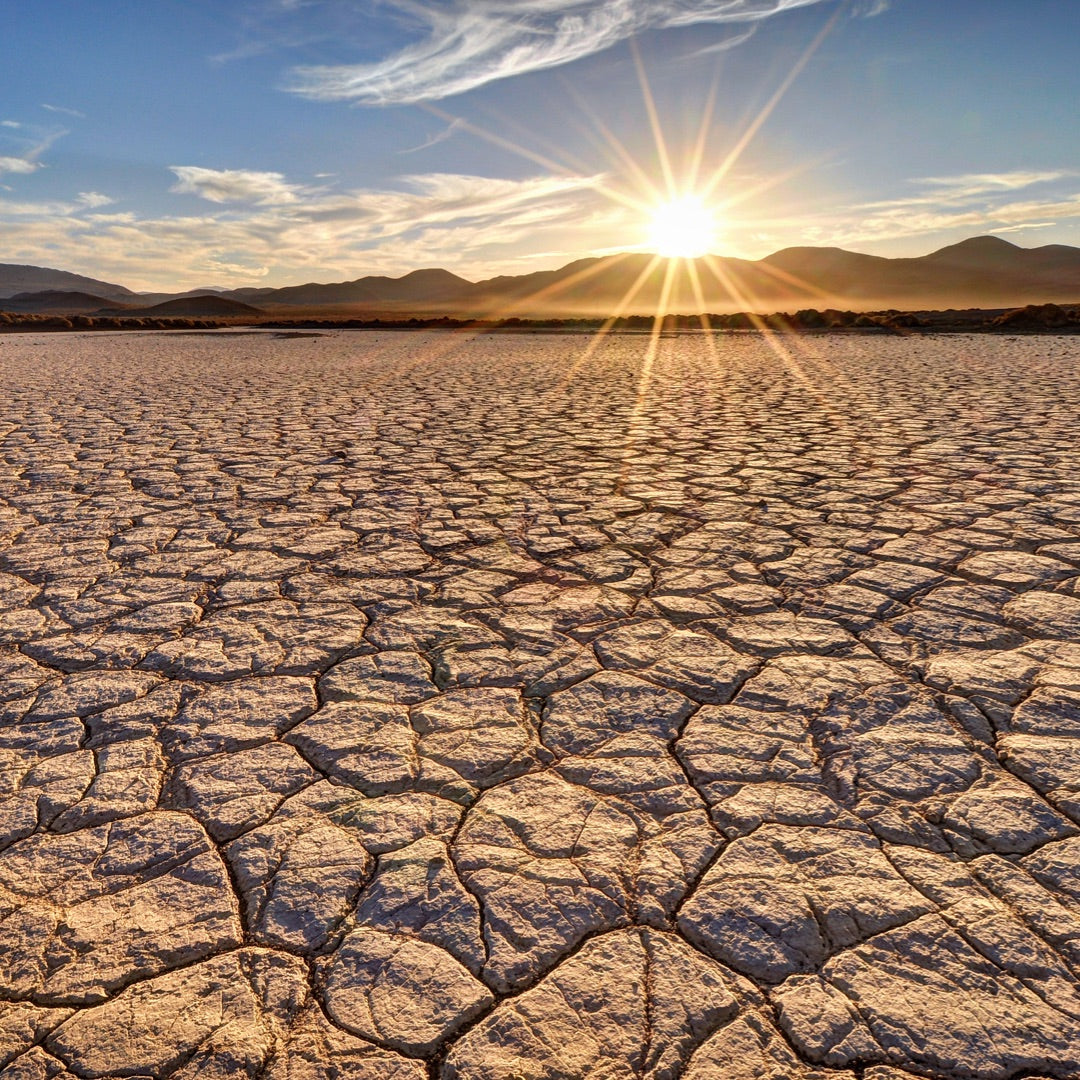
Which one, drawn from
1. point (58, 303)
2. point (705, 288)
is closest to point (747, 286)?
point (705, 288)

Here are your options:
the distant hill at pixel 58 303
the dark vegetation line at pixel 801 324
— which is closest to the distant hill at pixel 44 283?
the distant hill at pixel 58 303

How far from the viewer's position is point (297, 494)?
391 centimetres

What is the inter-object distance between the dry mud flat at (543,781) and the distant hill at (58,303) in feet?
297

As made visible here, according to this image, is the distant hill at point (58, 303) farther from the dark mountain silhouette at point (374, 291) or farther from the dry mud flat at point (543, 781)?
the dry mud flat at point (543, 781)

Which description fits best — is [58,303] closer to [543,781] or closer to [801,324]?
[801,324]

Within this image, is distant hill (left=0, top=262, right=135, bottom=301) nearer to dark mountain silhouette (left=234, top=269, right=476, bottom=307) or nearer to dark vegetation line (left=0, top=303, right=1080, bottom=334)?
dark mountain silhouette (left=234, top=269, right=476, bottom=307)

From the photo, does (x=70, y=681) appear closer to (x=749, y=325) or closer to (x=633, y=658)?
(x=633, y=658)

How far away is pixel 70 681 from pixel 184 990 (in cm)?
121

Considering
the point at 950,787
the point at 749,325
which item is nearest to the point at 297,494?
the point at 950,787

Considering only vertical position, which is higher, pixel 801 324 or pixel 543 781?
pixel 801 324

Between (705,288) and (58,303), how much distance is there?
73.0 m

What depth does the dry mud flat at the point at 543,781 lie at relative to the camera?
1089 mm

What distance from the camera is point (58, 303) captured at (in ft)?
275

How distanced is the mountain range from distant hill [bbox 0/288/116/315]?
7.6 inches
